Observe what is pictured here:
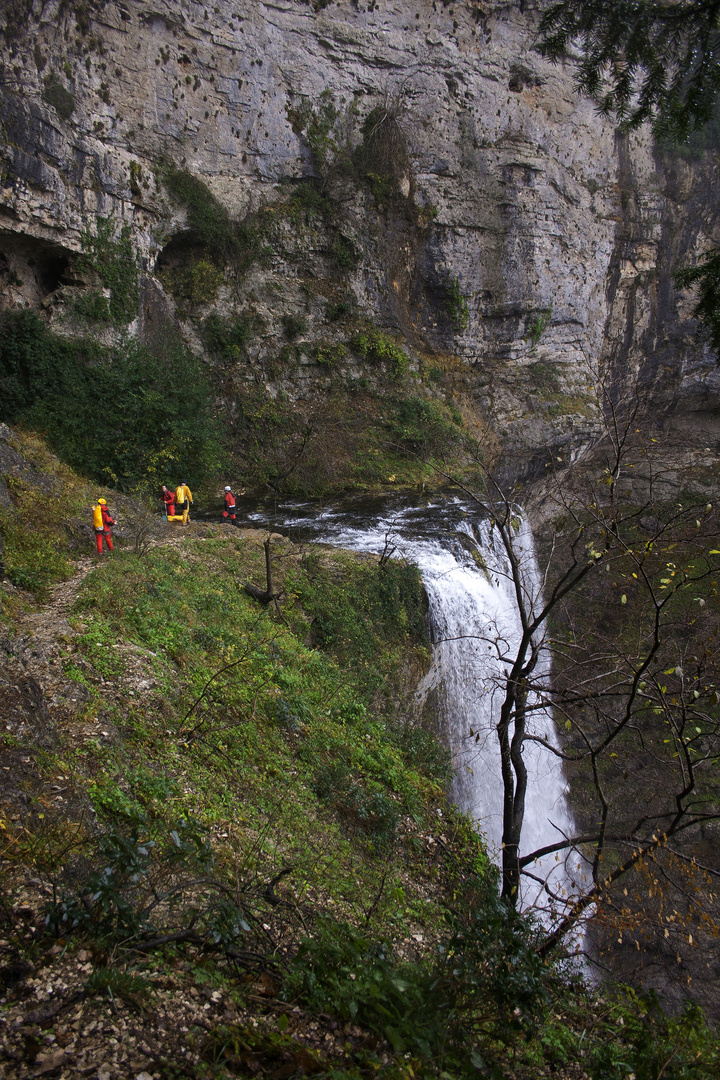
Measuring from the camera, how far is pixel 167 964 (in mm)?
3035

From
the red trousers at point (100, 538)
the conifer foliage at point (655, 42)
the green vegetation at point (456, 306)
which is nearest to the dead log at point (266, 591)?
the red trousers at point (100, 538)

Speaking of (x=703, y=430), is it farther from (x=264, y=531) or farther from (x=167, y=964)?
(x=167, y=964)

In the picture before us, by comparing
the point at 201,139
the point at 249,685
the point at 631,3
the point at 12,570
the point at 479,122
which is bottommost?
the point at 249,685

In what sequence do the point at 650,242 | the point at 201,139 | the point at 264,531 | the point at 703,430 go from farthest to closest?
the point at 703,430 < the point at 650,242 < the point at 201,139 < the point at 264,531

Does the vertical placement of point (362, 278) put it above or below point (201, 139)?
below

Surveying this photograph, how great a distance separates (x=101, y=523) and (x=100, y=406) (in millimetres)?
6481

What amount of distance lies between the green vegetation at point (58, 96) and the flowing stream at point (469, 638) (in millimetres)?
10847

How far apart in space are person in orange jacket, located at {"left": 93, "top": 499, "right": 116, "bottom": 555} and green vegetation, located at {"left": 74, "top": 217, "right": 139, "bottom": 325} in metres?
8.64

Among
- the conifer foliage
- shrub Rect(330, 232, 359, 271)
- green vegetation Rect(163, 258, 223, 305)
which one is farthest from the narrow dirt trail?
shrub Rect(330, 232, 359, 271)

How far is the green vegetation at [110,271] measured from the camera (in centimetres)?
1556

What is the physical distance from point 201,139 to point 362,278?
6.41 meters

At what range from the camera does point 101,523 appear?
9.57 m

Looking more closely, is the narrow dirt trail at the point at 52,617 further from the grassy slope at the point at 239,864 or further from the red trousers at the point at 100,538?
the red trousers at the point at 100,538

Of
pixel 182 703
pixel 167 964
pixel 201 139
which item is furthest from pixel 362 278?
pixel 167 964
